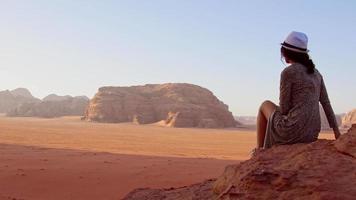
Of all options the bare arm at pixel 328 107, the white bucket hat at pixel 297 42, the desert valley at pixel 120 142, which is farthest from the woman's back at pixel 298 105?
the desert valley at pixel 120 142

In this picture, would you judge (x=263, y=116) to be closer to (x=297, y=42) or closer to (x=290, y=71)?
(x=290, y=71)

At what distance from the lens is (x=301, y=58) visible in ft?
11.6

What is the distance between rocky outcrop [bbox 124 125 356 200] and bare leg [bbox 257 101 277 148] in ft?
1.19

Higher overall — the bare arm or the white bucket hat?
the white bucket hat

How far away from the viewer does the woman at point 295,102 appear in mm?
3395

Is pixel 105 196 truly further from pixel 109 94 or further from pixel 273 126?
pixel 109 94

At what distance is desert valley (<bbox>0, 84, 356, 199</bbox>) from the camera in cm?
562

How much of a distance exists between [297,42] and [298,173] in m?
1.30

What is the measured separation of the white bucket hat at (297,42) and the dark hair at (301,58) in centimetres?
3

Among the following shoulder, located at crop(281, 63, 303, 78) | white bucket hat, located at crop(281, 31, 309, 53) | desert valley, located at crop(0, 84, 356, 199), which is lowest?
desert valley, located at crop(0, 84, 356, 199)

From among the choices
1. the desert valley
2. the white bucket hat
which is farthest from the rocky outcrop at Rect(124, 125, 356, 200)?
the desert valley

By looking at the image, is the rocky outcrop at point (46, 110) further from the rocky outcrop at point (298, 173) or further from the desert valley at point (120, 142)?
the rocky outcrop at point (298, 173)

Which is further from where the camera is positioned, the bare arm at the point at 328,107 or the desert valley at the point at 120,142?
the desert valley at the point at 120,142

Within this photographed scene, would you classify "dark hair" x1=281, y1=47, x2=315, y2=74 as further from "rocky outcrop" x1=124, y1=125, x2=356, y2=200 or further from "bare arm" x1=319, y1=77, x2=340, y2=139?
"rocky outcrop" x1=124, y1=125, x2=356, y2=200
